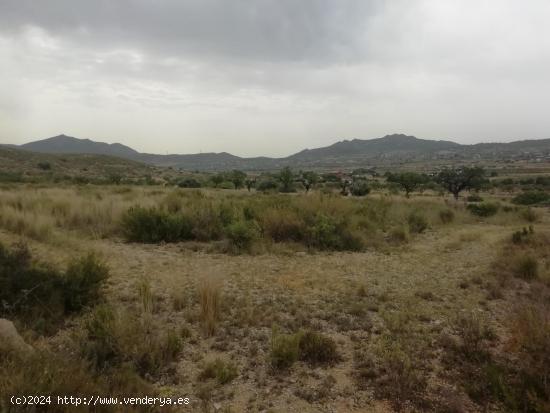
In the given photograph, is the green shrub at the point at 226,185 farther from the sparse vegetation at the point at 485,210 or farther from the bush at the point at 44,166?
the bush at the point at 44,166

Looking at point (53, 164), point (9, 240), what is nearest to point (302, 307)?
point (9, 240)

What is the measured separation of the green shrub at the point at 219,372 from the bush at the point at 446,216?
15379mm

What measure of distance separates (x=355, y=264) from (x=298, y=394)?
5860mm

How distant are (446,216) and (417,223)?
3.33 m

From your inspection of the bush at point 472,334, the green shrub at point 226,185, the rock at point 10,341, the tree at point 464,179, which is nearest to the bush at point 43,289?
the rock at point 10,341

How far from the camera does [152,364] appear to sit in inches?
180

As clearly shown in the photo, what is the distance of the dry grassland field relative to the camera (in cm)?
407

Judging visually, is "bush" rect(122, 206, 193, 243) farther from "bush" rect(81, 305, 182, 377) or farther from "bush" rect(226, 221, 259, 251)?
"bush" rect(81, 305, 182, 377)

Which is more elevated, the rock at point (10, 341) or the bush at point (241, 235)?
the rock at point (10, 341)

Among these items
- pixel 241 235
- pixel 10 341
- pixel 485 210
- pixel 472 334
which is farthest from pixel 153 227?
pixel 485 210

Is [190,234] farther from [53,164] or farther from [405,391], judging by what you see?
[53,164]

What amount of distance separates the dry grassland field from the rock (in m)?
0.04

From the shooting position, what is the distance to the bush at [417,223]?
15350mm

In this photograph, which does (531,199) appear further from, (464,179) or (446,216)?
(446,216)
